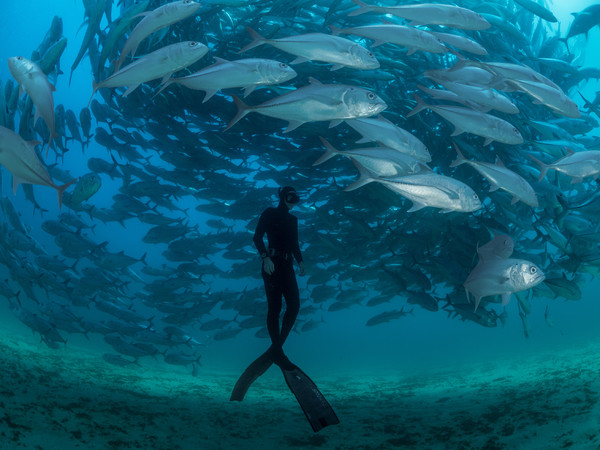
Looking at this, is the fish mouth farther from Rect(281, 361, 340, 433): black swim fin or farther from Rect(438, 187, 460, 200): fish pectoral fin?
Rect(281, 361, 340, 433): black swim fin

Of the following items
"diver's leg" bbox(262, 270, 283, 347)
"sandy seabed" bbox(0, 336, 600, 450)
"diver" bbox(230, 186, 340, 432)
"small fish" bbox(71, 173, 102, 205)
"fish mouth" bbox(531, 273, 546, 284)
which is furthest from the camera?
"small fish" bbox(71, 173, 102, 205)

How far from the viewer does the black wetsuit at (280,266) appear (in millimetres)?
4273

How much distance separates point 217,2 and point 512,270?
4546 millimetres

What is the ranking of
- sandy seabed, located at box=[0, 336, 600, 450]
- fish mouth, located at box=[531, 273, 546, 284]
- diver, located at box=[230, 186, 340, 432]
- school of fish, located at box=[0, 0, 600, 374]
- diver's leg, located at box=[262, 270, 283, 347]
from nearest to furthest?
sandy seabed, located at box=[0, 336, 600, 450], fish mouth, located at box=[531, 273, 546, 284], school of fish, located at box=[0, 0, 600, 374], diver, located at box=[230, 186, 340, 432], diver's leg, located at box=[262, 270, 283, 347]

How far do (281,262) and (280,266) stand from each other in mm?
48

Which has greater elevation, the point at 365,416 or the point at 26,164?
the point at 26,164

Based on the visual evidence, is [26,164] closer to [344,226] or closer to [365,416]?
[365,416]

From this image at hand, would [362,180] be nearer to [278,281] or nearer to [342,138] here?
[278,281]

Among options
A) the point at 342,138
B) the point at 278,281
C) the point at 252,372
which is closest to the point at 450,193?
the point at 278,281

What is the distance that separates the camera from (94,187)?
19.7 ft

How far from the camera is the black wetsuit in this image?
4273mm

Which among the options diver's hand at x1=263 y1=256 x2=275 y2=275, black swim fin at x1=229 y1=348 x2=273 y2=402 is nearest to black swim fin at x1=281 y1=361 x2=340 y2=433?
black swim fin at x1=229 y1=348 x2=273 y2=402

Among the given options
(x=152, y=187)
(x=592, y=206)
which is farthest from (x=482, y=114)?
(x=152, y=187)

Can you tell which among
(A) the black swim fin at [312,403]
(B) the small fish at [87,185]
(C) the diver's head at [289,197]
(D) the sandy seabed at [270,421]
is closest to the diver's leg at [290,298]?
(A) the black swim fin at [312,403]
